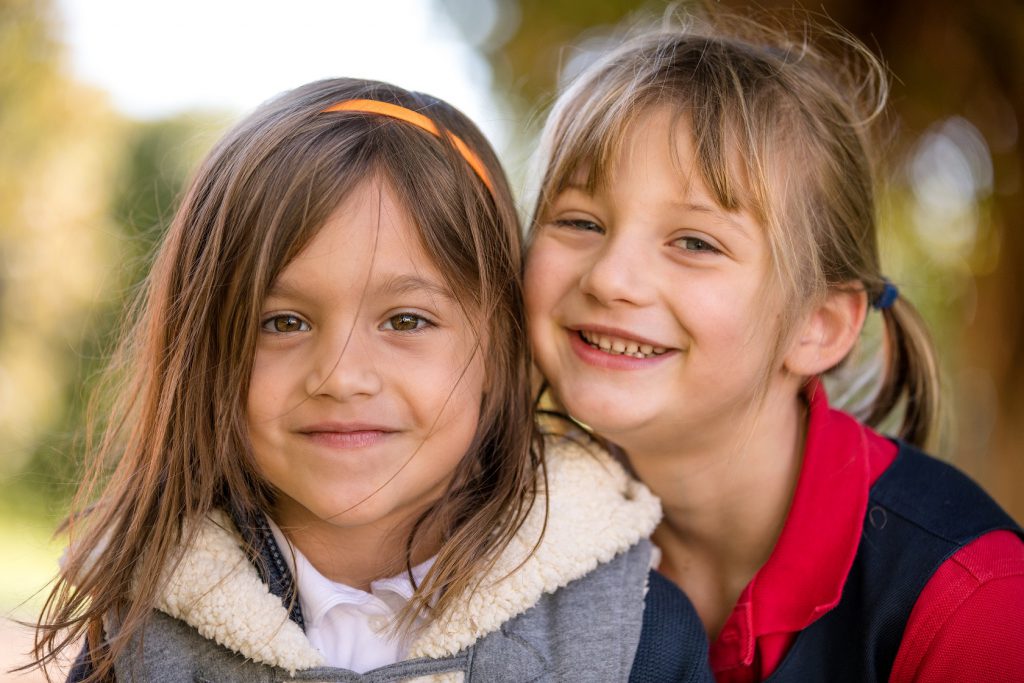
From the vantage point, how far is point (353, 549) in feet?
6.07

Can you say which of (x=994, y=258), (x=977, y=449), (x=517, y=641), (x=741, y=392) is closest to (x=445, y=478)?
(x=517, y=641)

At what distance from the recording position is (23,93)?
671cm

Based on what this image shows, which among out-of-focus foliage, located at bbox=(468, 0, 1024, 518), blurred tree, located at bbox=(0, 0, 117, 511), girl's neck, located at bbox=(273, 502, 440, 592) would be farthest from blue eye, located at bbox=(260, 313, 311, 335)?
blurred tree, located at bbox=(0, 0, 117, 511)

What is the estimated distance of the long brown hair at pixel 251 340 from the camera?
5.57 ft

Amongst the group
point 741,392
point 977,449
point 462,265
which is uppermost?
point 462,265

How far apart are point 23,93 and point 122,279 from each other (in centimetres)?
514

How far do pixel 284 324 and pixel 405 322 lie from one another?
0.21 m

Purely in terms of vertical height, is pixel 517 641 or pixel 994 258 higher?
pixel 994 258

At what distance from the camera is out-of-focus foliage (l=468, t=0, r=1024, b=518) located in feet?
12.3

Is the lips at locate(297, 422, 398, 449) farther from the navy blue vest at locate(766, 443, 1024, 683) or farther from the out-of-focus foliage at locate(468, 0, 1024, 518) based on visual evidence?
the out-of-focus foliage at locate(468, 0, 1024, 518)

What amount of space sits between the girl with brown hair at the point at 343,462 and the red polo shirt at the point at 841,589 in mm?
234

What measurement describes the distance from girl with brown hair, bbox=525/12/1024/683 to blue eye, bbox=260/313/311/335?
49 centimetres

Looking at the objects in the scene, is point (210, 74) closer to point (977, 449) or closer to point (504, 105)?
point (504, 105)

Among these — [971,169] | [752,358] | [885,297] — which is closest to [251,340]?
[752,358]
